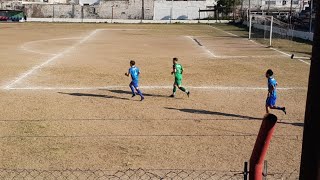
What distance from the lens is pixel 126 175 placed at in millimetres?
7953

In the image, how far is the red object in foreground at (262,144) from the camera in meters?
2.62

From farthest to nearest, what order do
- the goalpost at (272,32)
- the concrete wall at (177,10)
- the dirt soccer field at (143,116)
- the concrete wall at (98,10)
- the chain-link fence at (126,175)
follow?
1. the concrete wall at (177,10)
2. the concrete wall at (98,10)
3. the goalpost at (272,32)
4. the dirt soccer field at (143,116)
5. the chain-link fence at (126,175)

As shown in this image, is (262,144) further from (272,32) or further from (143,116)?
(272,32)

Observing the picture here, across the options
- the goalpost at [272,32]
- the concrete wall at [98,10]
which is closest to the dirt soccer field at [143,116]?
the goalpost at [272,32]

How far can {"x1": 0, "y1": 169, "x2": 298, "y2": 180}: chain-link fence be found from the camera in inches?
309

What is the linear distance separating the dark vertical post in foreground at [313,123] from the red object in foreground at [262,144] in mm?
300

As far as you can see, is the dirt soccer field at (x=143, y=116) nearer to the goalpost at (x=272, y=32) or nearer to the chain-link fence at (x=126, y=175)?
the chain-link fence at (x=126, y=175)

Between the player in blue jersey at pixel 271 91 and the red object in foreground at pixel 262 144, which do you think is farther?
the player in blue jersey at pixel 271 91

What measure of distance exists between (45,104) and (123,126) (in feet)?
13.1

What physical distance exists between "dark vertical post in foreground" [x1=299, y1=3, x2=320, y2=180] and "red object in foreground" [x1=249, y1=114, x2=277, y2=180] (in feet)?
0.98

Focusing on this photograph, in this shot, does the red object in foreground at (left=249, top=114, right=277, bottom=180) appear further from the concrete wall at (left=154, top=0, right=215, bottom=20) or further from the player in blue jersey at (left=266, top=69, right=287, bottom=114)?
→ the concrete wall at (left=154, top=0, right=215, bottom=20)

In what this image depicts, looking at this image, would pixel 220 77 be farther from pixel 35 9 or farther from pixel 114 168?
pixel 35 9

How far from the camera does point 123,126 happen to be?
11.4 m

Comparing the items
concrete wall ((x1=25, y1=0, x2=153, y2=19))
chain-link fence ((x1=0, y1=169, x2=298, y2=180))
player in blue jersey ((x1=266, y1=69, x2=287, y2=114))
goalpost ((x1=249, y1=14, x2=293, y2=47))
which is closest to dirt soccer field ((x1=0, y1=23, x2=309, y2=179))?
chain-link fence ((x1=0, y1=169, x2=298, y2=180))
